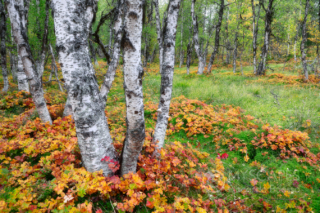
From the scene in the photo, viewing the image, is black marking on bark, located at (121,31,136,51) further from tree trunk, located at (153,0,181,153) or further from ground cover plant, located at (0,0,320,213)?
tree trunk, located at (153,0,181,153)

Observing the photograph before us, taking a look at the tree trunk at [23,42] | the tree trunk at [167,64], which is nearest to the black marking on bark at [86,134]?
the tree trunk at [167,64]

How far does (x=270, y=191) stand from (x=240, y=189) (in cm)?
54

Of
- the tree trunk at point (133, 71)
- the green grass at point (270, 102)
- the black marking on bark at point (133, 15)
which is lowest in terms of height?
the green grass at point (270, 102)

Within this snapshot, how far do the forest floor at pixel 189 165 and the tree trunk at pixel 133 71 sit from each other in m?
0.70

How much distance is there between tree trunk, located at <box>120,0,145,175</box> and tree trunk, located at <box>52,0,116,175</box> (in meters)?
0.49

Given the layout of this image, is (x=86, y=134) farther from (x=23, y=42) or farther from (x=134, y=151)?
(x=23, y=42)

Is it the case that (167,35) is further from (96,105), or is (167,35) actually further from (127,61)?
(96,105)

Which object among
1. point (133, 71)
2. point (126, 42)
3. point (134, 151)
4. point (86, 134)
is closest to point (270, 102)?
point (134, 151)

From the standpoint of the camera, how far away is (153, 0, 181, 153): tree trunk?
267 cm

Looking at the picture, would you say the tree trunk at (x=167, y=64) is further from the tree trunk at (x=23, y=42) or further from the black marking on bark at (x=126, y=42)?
the tree trunk at (x=23, y=42)

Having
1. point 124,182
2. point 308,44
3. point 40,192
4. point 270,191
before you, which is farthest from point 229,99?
point 308,44

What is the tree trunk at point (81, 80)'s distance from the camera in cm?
190

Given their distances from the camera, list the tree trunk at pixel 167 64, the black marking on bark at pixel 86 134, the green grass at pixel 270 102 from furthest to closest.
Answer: the green grass at pixel 270 102
the tree trunk at pixel 167 64
the black marking on bark at pixel 86 134

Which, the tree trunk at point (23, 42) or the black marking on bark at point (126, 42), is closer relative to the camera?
the black marking on bark at point (126, 42)
